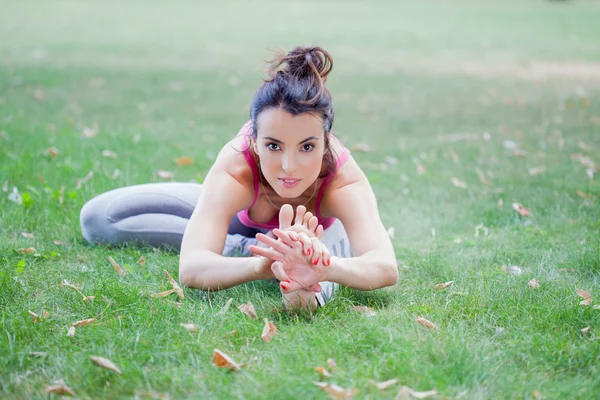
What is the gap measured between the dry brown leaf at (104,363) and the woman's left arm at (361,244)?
998 millimetres

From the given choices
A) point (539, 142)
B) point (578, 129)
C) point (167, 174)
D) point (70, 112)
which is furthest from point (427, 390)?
point (70, 112)

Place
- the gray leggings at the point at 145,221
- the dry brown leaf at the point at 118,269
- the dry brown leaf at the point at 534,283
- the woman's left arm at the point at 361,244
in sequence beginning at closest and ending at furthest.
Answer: the woman's left arm at the point at 361,244, the dry brown leaf at the point at 534,283, the dry brown leaf at the point at 118,269, the gray leggings at the point at 145,221

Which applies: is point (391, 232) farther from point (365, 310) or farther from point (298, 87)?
point (298, 87)

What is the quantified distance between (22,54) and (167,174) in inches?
303

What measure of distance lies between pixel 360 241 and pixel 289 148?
24.3 inches

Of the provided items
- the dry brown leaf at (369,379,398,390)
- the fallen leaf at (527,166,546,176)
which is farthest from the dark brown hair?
the fallen leaf at (527,166,546,176)

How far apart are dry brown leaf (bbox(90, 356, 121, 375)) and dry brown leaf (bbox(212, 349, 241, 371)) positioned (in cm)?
38

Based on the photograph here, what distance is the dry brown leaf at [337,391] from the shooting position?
259 centimetres

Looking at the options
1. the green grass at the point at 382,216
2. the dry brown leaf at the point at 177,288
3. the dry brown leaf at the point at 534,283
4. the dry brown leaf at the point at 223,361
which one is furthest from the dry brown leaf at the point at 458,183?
the dry brown leaf at the point at 223,361

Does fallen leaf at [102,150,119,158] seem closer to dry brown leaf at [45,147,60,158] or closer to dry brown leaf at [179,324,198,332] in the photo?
dry brown leaf at [45,147,60,158]

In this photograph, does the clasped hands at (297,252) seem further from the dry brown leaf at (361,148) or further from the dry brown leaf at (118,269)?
the dry brown leaf at (361,148)

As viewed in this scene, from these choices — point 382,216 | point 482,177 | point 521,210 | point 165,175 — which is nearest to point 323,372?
point 382,216

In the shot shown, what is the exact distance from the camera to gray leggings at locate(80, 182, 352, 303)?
4.33 meters

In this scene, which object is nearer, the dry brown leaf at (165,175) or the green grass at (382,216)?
the green grass at (382,216)
